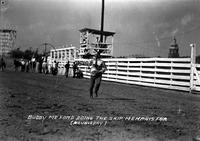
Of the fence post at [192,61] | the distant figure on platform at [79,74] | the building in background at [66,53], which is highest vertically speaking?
the building in background at [66,53]

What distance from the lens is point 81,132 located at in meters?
5.26

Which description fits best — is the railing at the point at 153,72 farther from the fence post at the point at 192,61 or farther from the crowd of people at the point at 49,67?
the crowd of people at the point at 49,67

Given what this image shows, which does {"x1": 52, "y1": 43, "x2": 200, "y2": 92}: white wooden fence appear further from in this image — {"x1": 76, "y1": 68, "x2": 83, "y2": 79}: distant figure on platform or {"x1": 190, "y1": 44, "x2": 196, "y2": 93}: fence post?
{"x1": 76, "y1": 68, "x2": 83, "y2": 79}: distant figure on platform

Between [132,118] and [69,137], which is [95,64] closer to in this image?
[132,118]

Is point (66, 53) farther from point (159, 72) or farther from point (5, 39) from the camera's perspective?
point (5, 39)

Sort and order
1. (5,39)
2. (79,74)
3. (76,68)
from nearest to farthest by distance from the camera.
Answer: (5,39), (79,74), (76,68)

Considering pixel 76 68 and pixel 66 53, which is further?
pixel 66 53

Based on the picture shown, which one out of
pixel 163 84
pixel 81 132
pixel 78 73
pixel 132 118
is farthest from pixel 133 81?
pixel 81 132

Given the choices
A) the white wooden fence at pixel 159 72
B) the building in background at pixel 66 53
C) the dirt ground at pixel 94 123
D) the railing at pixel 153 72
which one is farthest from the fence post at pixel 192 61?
the building in background at pixel 66 53

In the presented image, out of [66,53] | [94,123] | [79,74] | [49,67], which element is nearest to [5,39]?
[94,123]

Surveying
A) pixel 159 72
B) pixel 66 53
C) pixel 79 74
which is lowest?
pixel 79 74

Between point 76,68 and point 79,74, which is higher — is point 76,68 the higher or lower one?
the higher one

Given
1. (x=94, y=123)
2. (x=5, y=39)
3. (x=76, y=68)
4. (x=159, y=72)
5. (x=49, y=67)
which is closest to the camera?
(x=94, y=123)

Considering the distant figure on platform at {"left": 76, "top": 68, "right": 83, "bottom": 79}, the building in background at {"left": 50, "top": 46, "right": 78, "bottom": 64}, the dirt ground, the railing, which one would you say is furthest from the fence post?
the building in background at {"left": 50, "top": 46, "right": 78, "bottom": 64}
